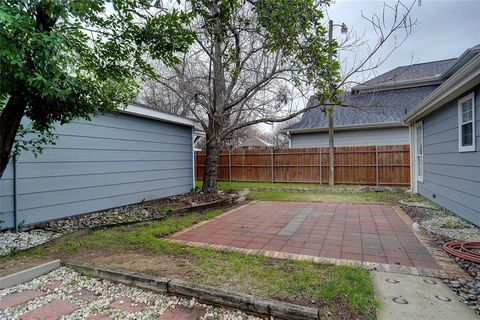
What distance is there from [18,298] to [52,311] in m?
0.49

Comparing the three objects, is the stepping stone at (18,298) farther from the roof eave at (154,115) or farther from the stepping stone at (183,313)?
the roof eave at (154,115)

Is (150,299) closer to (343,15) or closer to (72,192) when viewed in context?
(72,192)

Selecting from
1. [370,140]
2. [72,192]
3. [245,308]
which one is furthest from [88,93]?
[370,140]

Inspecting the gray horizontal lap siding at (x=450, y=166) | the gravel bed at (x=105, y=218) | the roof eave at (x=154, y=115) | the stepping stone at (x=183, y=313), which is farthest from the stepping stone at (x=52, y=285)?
the gray horizontal lap siding at (x=450, y=166)

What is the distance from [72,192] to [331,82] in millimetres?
5304

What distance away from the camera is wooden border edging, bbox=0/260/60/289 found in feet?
8.45

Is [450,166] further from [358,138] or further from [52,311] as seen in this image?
[358,138]

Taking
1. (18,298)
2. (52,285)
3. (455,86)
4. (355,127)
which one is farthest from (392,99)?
(18,298)

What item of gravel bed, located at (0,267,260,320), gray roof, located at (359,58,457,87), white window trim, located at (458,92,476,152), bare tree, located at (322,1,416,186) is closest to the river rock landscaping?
white window trim, located at (458,92,476,152)

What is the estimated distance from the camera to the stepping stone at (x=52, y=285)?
2.58 meters

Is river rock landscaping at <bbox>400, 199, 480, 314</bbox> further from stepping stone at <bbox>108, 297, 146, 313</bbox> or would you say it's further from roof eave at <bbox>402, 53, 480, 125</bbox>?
stepping stone at <bbox>108, 297, 146, 313</bbox>

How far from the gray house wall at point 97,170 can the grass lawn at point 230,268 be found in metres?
1.16

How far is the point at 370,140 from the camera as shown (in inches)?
484

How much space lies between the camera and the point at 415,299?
228 centimetres
